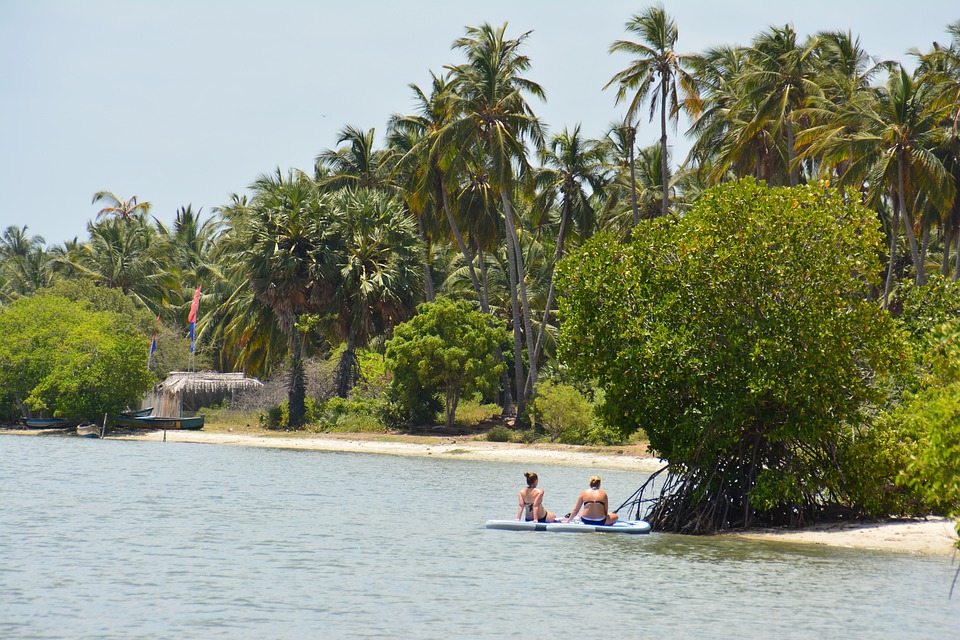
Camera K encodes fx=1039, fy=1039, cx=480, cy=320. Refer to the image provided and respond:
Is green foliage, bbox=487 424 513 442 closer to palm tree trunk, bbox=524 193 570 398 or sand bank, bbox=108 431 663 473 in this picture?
sand bank, bbox=108 431 663 473

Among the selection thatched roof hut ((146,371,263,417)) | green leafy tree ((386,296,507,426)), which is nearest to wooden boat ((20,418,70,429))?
thatched roof hut ((146,371,263,417))

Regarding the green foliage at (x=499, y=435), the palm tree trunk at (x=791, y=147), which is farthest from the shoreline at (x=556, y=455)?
the palm tree trunk at (x=791, y=147)

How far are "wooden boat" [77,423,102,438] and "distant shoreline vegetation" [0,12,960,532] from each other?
1011mm

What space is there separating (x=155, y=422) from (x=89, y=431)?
2.97 m

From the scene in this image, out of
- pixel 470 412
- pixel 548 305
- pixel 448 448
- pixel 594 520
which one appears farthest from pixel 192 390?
pixel 594 520

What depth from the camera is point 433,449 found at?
134 feet

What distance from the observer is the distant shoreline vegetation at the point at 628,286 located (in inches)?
735

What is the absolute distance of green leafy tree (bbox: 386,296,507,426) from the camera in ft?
141

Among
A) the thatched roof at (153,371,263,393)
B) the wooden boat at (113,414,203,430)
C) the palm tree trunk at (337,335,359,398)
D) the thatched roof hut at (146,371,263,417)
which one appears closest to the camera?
the palm tree trunk at (337,335,359,398)

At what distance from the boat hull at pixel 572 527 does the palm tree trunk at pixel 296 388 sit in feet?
94.3

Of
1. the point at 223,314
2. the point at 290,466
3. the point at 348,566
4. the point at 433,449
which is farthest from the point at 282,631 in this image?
the point at 223,314

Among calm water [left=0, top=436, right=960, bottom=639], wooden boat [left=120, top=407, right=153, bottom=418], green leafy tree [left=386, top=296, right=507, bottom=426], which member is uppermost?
green leafy tree [left=386, top=296, right=507, bottom=426]

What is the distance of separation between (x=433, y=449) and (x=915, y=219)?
20.9 meters

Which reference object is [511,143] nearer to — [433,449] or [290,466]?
[433,449]
